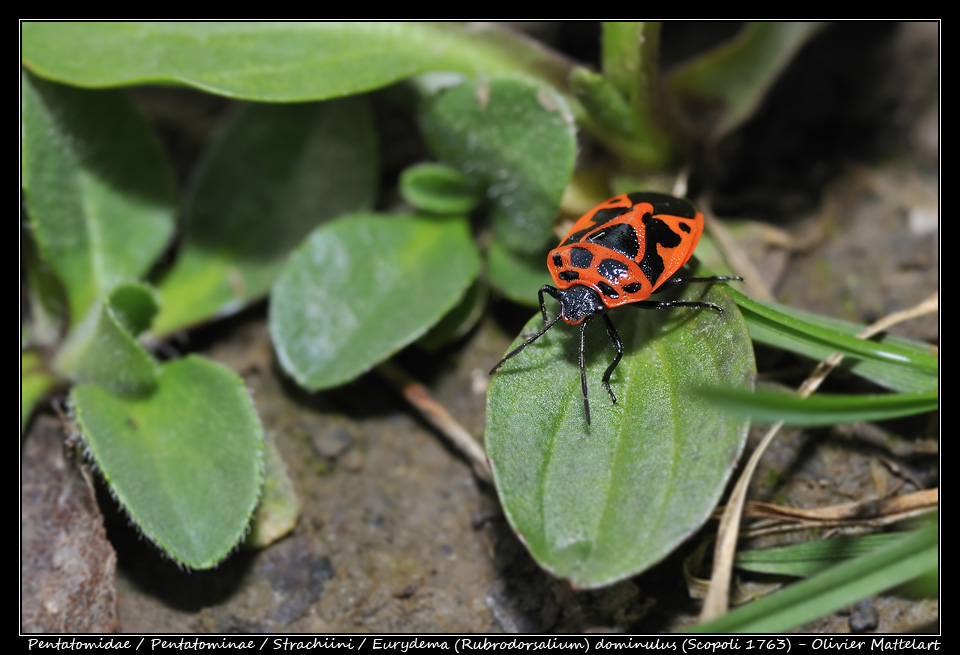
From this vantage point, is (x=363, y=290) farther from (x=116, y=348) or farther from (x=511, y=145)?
(x=116, y=348)

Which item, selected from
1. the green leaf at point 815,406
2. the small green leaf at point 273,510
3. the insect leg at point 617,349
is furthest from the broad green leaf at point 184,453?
the green leaf at point 815,406

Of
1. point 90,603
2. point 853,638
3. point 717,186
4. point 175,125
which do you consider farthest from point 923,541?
point 175,125

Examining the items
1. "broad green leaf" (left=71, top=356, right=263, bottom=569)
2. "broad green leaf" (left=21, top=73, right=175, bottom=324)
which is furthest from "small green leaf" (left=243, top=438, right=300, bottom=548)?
"broad green leaf" (left=21, top=73, right=175, bottom=324)

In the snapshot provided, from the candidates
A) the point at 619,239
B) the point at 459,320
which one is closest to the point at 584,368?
the point at 619,239

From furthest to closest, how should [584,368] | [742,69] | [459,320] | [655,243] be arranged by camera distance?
[742,69] < [459,320] < [655,243] < [584,368]

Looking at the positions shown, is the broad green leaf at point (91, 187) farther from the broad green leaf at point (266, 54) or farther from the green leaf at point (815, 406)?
the green leaf at point (815, 406)

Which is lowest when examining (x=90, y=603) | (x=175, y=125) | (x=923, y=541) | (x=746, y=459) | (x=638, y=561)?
(x=90, y=603)

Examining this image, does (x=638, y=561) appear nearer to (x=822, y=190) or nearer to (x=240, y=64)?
(x=240, y=64)
